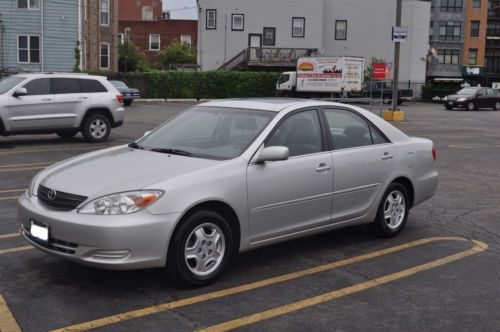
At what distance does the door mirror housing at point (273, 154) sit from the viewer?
209 inches

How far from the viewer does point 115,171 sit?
16.8ft

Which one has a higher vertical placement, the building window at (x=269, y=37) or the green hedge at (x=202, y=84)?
the building window at (x=269, y=37)

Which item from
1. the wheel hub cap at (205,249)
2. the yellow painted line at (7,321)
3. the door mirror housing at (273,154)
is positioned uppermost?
the door mirror housing at (273,154)

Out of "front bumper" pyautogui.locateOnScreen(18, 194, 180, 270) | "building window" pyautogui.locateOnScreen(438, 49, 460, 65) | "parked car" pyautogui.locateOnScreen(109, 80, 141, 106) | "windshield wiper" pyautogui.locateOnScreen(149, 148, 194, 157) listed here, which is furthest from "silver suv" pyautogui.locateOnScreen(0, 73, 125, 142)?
"building window" pyautogui.locateOnScreen(438, 49, 460, 65)

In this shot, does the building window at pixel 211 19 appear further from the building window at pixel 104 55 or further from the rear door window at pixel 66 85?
the rear door window at pixel 66 85

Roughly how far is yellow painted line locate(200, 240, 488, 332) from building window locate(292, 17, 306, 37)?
4498 cm

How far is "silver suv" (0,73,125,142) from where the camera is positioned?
13891 mm

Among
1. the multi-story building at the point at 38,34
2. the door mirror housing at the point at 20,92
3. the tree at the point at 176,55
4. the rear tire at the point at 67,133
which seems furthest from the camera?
the tree at the point at 176,55

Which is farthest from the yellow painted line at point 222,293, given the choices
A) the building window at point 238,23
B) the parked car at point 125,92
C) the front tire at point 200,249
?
the building window at point 238,23

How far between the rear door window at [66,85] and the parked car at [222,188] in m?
8.85

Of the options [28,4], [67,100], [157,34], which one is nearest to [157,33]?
[157,34]

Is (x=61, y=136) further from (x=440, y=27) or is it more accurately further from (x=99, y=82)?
(x=440, y=27)

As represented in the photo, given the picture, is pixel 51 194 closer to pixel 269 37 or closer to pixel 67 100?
pixel 67 100

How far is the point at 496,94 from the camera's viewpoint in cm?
4100
